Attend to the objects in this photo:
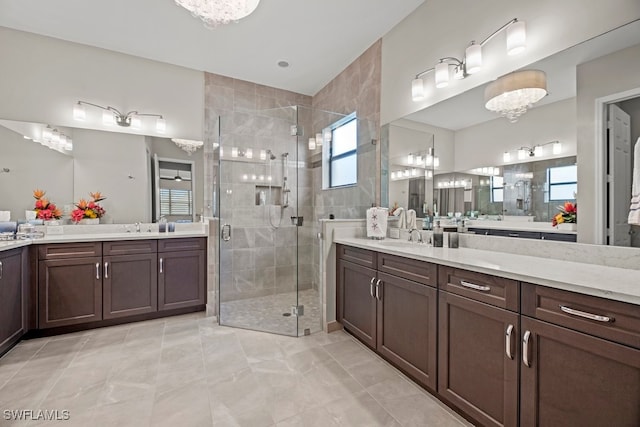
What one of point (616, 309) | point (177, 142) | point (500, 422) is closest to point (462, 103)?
point (616, 309)

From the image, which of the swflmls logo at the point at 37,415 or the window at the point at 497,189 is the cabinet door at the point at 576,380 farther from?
the swflmls logo at the point at 37,415

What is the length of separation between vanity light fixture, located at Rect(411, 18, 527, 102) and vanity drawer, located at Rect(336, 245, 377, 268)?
4.86 ft

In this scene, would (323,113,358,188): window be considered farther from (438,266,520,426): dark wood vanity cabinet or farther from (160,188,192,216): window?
(438,266,520,426): dark wood vanity cabinet

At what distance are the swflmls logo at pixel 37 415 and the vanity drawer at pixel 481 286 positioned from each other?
7.49ft

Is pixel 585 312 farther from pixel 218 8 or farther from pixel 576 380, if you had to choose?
pixel 218 8

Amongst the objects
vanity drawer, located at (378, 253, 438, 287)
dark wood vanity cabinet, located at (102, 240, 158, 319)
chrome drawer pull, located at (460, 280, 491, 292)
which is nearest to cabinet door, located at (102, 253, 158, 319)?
dark wood vanity cabinet, located at (102, 240, 158, 319)

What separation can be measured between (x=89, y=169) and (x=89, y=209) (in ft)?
1.49

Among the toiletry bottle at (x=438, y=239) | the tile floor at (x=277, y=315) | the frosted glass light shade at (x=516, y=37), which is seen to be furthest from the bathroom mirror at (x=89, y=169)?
the frosted glass light shade at (x=516, y=37)

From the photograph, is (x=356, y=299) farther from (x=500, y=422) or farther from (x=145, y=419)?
(x=145, y=419)

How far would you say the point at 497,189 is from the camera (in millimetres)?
1954

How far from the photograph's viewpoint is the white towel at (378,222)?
259 centimetres

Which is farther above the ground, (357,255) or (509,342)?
(357,255)

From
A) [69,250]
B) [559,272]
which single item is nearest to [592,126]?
[559,272]

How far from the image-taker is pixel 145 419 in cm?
152
